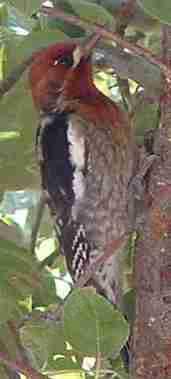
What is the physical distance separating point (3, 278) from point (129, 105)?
0.83 metres

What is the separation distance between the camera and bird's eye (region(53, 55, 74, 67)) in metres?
2.89

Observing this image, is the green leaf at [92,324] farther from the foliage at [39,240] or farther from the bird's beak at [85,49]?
the bird's beak at [85,49]

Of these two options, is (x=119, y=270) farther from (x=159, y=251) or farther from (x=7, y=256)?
(x=159, y=251)

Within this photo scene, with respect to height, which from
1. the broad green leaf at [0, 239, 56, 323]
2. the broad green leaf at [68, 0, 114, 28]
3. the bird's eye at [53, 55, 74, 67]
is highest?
the broad green leaf at [68, 0, 114, 28]

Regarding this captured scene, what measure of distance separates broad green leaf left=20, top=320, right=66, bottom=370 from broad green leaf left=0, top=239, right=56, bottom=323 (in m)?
0.40

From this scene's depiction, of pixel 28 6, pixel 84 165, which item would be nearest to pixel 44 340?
pixel 28 6

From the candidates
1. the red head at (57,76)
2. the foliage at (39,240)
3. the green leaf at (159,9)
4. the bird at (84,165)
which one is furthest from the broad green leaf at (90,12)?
the red head at (57,76)

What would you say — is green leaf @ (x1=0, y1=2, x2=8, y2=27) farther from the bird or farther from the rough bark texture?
the rough bark texture

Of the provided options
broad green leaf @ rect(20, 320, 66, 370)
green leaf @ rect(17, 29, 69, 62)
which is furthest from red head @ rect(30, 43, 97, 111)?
broad green leaf @ rect(20, 320, 66, 370)

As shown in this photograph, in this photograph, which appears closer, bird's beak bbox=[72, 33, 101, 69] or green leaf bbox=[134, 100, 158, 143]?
bird's beak bbox=[72, 33, 101, 69]

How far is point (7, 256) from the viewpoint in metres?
2.22

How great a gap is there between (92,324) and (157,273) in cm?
31

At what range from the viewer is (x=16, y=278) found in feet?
7.22

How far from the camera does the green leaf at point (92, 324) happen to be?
1548 millimetres
